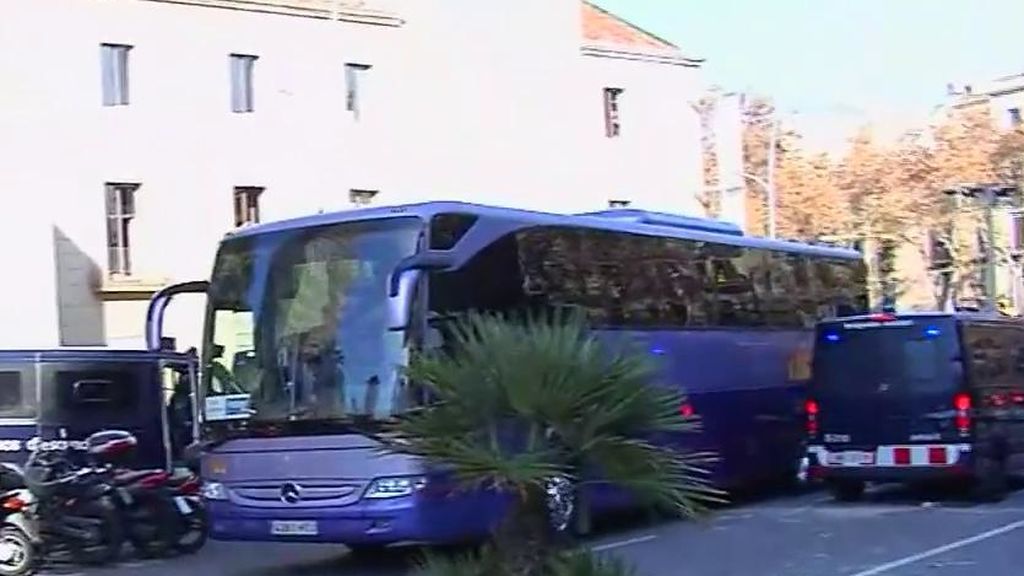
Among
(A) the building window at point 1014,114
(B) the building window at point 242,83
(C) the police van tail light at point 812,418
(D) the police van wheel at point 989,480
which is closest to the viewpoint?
(D) the police van wheel at point 989,480

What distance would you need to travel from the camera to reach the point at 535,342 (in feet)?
16.6

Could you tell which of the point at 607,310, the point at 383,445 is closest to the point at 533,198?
the point at 607,310

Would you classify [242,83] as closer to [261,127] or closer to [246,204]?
[261,127]

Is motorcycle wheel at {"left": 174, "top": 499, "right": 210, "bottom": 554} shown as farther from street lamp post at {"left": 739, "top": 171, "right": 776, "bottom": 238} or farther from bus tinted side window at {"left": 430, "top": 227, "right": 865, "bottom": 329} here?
street lamp post at {"left": 739, "top": 171, "right": 776, "bottom": 238}

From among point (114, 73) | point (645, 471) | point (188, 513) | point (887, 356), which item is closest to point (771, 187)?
point (114, 73)

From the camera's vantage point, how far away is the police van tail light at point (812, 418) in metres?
18.7

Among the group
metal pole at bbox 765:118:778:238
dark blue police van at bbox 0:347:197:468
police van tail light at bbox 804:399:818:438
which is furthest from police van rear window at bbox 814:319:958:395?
metal pole at bbox 765:118:778:238

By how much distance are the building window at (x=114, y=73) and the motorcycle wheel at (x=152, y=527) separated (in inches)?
760

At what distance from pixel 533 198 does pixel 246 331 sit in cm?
2799

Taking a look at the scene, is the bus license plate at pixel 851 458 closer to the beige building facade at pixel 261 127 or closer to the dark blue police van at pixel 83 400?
the dark blue police van at pixel 83 400

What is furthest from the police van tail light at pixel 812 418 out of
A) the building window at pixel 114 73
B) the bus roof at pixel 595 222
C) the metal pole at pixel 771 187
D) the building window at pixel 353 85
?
the metal pole at pixel 771 187

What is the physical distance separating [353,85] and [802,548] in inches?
989

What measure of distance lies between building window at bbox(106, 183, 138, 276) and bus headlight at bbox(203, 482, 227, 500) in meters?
20.9

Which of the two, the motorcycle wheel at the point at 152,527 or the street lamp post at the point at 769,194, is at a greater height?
the street lamp post at the point at 769,194
